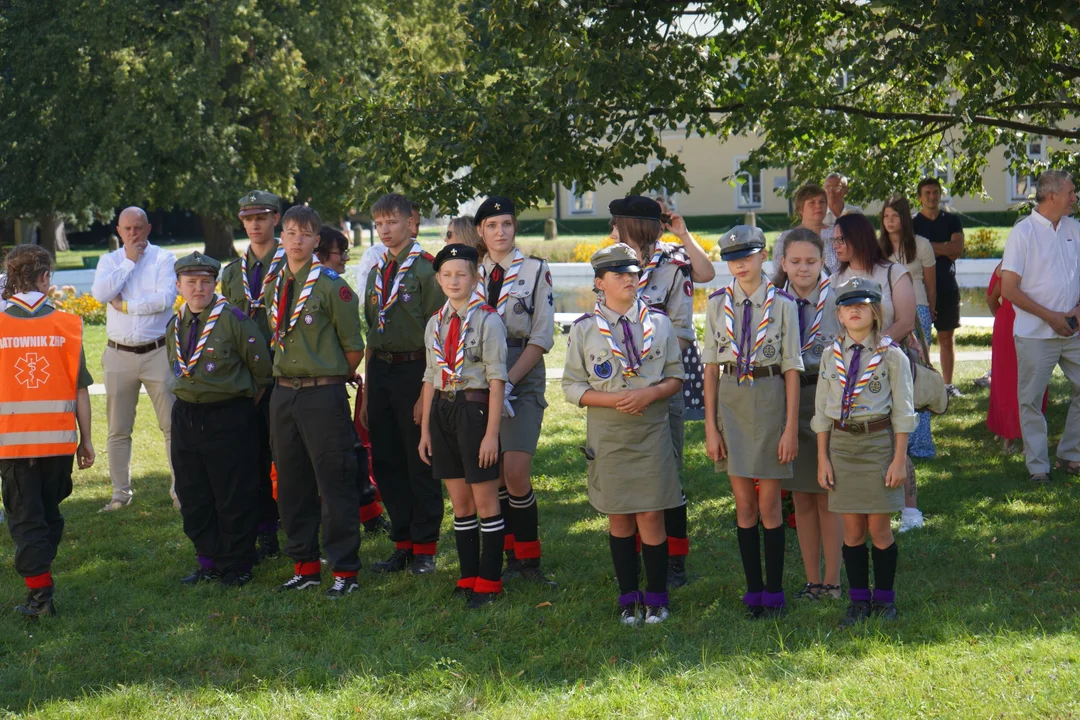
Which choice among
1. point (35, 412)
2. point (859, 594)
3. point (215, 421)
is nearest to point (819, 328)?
point (859, 594)

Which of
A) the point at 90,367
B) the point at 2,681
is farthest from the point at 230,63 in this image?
the point at 2,681

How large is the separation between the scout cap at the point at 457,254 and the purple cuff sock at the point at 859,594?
Result: 2.52m

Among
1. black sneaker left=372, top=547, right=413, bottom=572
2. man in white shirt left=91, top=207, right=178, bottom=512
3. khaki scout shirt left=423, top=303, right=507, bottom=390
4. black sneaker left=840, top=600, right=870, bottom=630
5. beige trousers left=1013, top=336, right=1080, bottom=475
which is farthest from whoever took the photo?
beige trousers left=1013, top=336, right=1080, bottom=475

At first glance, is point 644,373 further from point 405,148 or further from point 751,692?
point 405,148

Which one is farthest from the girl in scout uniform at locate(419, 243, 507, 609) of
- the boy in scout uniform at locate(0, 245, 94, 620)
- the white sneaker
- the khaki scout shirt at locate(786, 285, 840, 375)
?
the white sneaker

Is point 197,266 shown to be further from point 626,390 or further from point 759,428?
point 759,428

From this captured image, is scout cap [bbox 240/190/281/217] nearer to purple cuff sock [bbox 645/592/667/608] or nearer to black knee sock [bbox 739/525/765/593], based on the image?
purple cuff sock [bbox 645/592/667/608]

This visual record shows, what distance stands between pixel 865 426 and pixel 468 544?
219 centimetres

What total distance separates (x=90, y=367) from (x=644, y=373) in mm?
12601

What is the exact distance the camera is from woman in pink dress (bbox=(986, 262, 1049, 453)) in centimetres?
888

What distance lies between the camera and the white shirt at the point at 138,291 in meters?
7.86

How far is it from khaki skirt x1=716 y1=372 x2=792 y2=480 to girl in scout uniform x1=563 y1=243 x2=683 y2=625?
31cm

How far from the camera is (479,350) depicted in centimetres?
578

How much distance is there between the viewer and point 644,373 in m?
5.36
